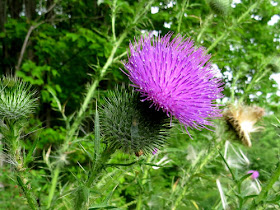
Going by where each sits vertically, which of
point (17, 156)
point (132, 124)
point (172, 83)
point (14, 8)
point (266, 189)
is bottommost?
point (266, 189)

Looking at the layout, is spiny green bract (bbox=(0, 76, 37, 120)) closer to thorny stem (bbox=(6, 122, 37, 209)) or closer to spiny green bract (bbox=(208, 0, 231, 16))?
thorny stem (bbox=(6, 122, 37, 209))

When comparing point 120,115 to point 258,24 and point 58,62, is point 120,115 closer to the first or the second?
point 58,62

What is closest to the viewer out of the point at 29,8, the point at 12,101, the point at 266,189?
the point at 12,101

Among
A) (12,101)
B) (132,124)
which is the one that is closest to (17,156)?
(12,101)

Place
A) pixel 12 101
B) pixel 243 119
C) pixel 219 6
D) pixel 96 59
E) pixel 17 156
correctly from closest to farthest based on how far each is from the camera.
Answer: pixel 17 156 → pixel 12 101 → pixel 243 119 → pixel 219 6 → pixel 96 59

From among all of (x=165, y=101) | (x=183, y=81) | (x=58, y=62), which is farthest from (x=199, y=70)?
(x=58, y=62)

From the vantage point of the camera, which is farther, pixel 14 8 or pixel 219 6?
pixel 14 8

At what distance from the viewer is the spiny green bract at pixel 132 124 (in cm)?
151

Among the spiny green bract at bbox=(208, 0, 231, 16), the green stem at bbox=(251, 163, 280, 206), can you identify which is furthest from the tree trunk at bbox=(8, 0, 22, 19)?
the green stem at bbox=(251, 163, 280, 206)

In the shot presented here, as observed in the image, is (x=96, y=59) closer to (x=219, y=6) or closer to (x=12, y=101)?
(x=219, y=6)

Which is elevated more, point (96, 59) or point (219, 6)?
point (219, 6)

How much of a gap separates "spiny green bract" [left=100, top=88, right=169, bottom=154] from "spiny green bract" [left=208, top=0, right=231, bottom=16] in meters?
1.95

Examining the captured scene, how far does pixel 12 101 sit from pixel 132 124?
738 millimetres

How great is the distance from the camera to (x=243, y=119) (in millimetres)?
2662
